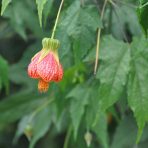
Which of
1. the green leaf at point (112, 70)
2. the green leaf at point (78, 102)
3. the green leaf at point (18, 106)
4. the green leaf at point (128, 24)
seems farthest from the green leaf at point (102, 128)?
the green leaf at point (18, 106)

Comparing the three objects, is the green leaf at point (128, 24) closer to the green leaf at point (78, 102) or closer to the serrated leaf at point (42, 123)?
the green leaf at point (78, 102)

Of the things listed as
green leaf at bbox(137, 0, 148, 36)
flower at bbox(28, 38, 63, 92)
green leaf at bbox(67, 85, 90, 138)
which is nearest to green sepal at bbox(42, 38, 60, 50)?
flower at bbox(28, 38, 63, 92)

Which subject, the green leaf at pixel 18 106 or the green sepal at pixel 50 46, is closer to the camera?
the green sepal at pixel 50 46

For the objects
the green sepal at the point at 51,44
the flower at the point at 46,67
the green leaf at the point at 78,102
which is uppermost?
the green sepal at the point at 51,44

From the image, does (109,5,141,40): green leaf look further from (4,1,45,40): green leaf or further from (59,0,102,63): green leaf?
(59,0,102,63): green leaf

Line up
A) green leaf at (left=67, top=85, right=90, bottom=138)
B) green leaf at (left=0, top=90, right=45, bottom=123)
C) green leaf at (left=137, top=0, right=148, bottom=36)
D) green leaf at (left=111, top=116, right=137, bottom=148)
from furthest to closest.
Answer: green leaf at (left=0, top=90, right=45, bottom=123) → green leaf at (left=111, top=116, right=137, bottom=148) → green leaf at (left=67, top=85, right=90, bottom=138) → green leaf at (left=137, top=0, right=148, bottom=36)

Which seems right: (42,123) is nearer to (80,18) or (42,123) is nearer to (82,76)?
(82,76)

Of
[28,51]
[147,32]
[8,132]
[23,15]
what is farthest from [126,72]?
[8,132]

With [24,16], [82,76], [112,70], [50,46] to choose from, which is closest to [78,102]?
[82,76]
